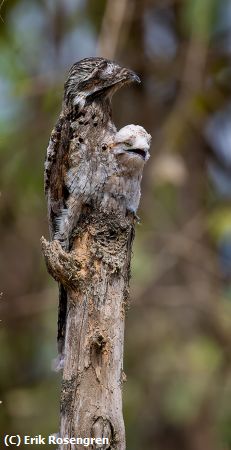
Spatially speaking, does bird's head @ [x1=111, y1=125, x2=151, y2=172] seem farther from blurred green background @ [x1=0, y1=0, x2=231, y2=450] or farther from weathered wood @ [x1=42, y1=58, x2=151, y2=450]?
blurred green background @ [x1=0, y1=0, x2=231, y2=450]

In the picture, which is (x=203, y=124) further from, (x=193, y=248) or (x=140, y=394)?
(x=140, y=394)

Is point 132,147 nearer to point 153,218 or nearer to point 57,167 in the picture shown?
point 57,167

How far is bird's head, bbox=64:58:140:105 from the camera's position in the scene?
3.05 m

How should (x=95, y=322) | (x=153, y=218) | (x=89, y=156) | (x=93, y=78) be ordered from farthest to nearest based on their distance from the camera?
(x=153, y=218), (x=93, y=78), (x=89, y=156), (x=95, y=322)

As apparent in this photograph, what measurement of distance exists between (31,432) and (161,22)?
160 inches

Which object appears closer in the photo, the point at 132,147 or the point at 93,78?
the point at 132,147

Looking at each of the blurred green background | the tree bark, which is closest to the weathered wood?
the tree bark

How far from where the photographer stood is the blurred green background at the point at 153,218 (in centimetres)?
618

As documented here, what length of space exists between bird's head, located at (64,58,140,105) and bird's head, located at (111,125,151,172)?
1.09ft

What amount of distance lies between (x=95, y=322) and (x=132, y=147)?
2.00 feet

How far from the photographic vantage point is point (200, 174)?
7578 millimetres

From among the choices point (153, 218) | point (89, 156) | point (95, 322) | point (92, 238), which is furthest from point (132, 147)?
point (153, 218)

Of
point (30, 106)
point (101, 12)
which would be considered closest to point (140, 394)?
point (30, 106)

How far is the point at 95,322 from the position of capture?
2.69 meters
